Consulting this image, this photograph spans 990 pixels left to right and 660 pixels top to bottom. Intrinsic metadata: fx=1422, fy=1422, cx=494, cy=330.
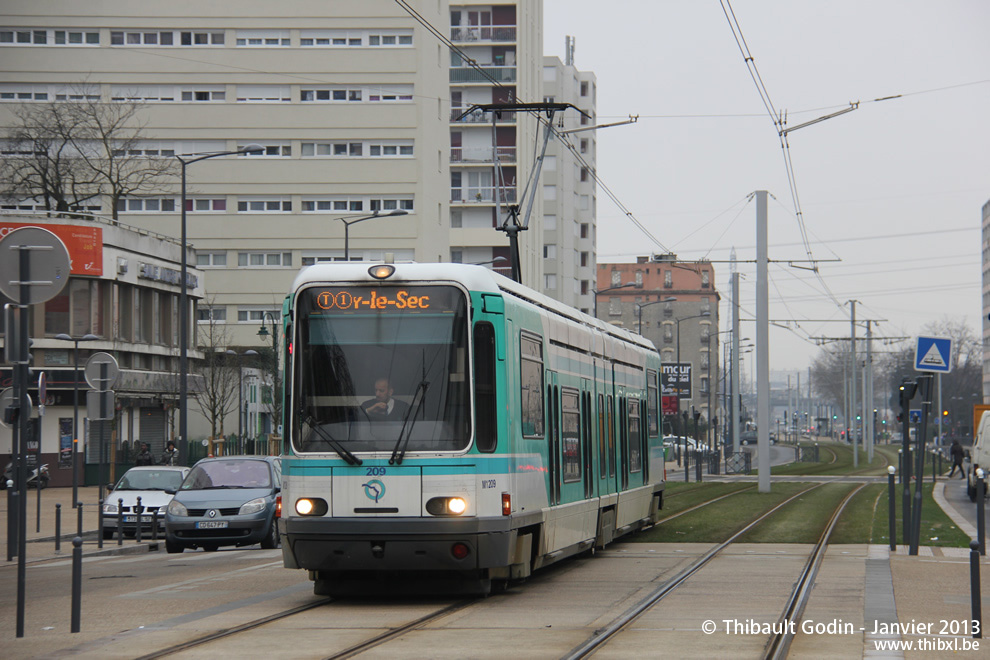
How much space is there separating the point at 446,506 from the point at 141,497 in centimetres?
1381

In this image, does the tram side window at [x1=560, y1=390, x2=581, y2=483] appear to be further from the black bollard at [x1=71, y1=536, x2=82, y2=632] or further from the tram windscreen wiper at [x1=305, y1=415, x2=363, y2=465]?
the black bollard at [x1=71, y1=536, x2=82, y2=632]

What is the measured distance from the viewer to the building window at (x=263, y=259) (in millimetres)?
75188

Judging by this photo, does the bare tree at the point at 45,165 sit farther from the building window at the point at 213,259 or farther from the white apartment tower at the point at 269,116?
the building window at the point at 213,259

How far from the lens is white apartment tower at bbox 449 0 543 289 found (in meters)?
91.6

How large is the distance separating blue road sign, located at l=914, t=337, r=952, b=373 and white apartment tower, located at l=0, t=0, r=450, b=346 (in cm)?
5631

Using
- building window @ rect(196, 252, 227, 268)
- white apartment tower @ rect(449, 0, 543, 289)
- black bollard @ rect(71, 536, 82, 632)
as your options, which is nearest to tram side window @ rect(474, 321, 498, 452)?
black bollard @ rect(71, 536, 82, 632)

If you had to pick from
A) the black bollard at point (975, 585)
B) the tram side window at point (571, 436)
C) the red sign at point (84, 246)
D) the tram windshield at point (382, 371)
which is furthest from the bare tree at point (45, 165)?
the black bollard at point (975, 585)

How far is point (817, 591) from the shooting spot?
13891 mm

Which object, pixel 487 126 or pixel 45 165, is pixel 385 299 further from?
pixel 487 126

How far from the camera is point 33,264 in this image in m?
10.9

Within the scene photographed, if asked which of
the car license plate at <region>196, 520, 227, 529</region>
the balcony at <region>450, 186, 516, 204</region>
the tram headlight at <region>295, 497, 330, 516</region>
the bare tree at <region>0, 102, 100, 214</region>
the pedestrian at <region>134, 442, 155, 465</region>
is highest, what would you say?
the balcony at <region>450, 186, 516, 204</region>

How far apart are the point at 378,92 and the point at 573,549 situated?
61862 mm

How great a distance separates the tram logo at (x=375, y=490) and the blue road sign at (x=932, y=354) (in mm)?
9142

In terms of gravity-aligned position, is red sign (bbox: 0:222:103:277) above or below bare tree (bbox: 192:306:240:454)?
above
